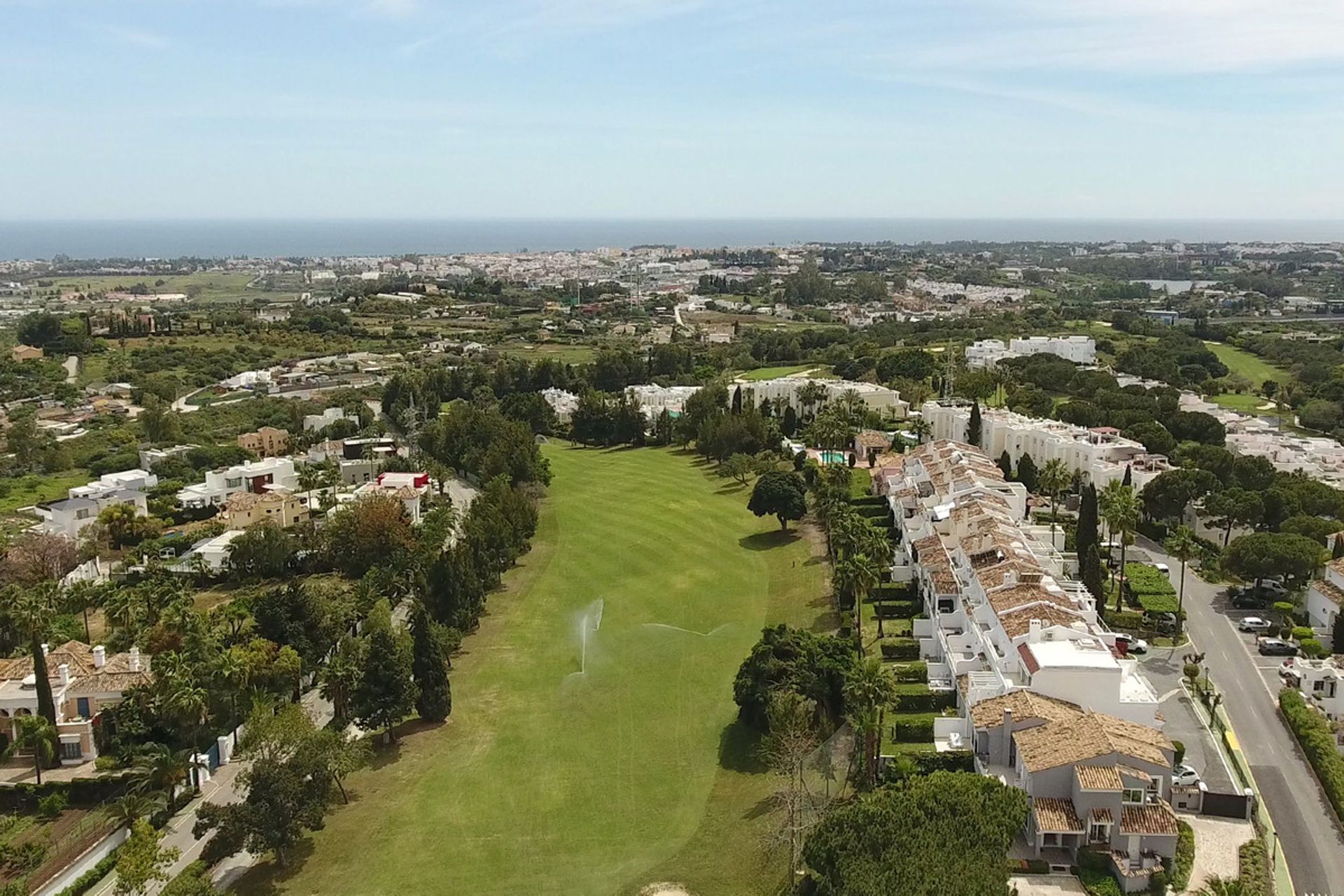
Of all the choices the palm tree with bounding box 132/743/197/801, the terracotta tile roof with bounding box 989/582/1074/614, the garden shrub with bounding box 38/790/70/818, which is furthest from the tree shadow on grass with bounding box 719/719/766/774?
the garden shrub with bounding box 38/790/70/818

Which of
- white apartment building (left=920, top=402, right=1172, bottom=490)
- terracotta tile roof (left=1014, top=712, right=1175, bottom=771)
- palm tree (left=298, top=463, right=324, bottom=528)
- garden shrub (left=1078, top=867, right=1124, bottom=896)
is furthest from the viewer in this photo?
palm tree (left=298, top=463, right=324, bottom=528)

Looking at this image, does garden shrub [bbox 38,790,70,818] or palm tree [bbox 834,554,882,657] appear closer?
garden shrub [bbox 38,790,70,818]

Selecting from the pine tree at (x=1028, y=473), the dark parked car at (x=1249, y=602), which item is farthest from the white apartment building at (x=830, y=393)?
the dark parked car at (x=1249, y=602)

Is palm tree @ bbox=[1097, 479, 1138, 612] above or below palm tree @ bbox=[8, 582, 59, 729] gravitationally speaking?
above

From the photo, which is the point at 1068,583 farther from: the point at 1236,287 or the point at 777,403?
the point at 1236,287

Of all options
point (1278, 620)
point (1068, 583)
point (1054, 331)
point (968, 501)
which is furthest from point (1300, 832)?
point (1054, 331)

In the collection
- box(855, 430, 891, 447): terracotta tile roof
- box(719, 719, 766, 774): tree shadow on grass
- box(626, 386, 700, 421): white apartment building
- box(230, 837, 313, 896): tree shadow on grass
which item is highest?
box(855, 430, 891, 447): terracotta tile roof

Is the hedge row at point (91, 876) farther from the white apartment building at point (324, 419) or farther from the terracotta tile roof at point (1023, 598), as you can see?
the white apartment building at point (324, 419)

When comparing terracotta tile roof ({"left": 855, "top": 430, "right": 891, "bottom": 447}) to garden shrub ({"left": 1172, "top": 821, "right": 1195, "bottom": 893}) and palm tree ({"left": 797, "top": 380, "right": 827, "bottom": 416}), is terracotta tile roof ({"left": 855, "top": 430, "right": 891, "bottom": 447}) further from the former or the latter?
garden shrub ({"left": 1172, "top": 821, "right": 1195, "bottom": 893})
